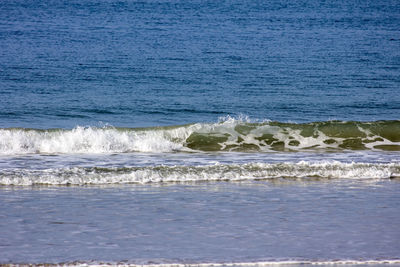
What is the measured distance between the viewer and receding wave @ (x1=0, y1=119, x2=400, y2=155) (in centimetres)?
1266

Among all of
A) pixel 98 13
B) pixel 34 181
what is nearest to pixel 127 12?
pixel 98 13

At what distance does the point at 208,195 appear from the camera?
8.28 meters

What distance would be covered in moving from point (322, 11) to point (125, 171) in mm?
52351

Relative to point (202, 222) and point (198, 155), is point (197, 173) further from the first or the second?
point (202, 222)

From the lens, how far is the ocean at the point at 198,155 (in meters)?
6.00

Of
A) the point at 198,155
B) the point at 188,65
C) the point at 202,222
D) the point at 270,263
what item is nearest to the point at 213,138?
the point at 198,155

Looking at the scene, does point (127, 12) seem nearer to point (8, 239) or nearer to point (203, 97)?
point (203, 97)

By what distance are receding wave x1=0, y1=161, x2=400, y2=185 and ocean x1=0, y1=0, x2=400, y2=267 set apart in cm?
3

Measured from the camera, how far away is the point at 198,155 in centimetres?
1215

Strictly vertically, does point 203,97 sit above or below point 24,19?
below

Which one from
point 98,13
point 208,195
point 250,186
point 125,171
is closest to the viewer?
point 208,195

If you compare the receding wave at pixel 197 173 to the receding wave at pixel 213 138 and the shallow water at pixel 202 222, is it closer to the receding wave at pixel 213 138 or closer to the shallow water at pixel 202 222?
the shallow water at pixel 202 222

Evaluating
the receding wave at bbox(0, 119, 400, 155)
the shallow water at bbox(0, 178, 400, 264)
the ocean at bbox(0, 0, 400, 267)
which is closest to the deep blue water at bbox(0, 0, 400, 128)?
the ocean at bbox(0, 0, 400, 267)

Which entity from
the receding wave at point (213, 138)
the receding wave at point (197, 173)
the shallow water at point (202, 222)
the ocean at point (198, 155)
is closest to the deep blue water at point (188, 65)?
the ocean at point (198, 155)
